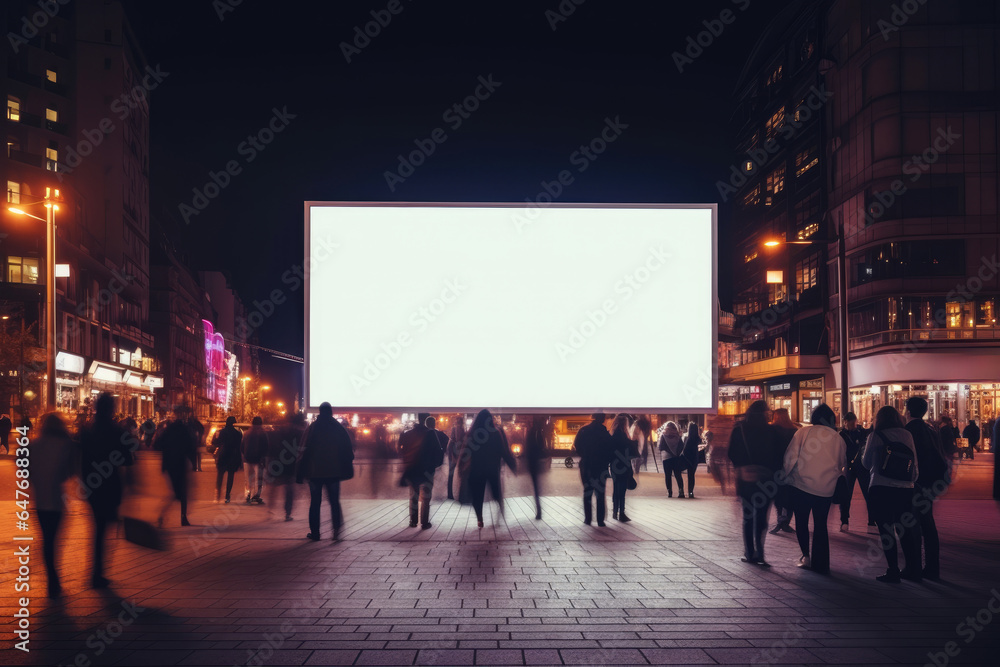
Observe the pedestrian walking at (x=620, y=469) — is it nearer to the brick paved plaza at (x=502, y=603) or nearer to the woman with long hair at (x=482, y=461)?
the brick paved plaza at (x=502, y=603)

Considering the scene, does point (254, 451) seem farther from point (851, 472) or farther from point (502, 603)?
point (851, 472)

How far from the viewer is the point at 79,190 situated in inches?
2361

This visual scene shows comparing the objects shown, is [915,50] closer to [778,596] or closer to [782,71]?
[782,71]

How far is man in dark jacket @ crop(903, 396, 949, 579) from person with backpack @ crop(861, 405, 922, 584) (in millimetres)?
88

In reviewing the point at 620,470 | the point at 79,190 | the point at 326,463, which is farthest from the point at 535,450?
the point at 79,190

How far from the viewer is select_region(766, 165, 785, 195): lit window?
56.8m

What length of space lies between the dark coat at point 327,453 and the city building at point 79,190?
34077mm

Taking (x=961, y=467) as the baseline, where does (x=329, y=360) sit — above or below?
above

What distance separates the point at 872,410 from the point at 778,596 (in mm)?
39814

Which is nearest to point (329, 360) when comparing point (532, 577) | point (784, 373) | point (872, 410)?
point (532, 577)

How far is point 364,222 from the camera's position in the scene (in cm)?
964

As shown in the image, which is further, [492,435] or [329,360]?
[492,435]

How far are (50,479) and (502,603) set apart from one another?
177 inches

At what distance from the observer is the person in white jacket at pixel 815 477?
341 inches
